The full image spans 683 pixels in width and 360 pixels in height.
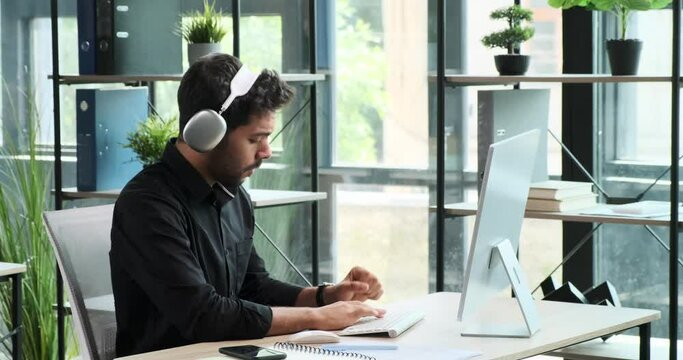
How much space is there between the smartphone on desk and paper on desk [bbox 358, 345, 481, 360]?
0.60ft

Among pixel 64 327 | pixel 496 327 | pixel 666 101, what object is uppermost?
pixel 666 101

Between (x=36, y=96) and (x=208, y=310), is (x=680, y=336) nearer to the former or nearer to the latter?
(x=208, y=310)

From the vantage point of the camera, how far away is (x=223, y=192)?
107 inches

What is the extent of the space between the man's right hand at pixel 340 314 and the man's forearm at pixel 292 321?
0.01m

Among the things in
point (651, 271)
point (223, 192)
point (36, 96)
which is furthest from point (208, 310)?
point (36, 96)

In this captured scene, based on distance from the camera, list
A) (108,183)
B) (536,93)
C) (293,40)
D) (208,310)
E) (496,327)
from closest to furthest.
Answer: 1. (208,310)
2. (496,327)
3. (536,93)
4. (108,183)
5. (293,40)

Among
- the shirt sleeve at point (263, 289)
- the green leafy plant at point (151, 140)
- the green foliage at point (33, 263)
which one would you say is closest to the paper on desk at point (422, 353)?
the shirt sleeve at point (263, 289)

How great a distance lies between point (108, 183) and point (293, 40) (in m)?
0.92

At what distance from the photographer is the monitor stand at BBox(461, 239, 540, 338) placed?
2.57 m

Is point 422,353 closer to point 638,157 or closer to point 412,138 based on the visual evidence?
point 638,157

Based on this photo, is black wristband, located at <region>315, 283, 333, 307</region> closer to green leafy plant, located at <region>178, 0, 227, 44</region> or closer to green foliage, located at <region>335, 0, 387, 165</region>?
green leafy plant, located at <region>178, 0, 227, 44</region>

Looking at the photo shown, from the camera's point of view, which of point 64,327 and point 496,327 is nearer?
point 496,327

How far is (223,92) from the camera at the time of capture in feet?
8.57

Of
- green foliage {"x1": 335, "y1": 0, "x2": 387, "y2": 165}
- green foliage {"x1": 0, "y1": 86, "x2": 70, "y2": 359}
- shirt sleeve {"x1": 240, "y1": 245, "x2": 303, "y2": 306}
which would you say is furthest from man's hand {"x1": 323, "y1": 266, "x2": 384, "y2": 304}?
green foliage {"x1": 0, "y1": 86, "x2": 70, "y2": 359}
